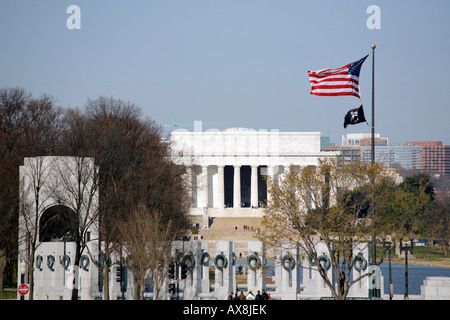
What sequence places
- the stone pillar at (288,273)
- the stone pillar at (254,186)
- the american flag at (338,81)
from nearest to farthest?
the american flag at (338,81) → the stone pillar at (288,273) → the stone pillar at (254,186)

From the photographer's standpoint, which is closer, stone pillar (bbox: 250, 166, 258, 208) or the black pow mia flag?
the black pow mia flag

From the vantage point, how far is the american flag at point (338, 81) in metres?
40.1

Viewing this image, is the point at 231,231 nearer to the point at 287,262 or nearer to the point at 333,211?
the point at 287,262

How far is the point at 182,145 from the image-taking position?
441 ft

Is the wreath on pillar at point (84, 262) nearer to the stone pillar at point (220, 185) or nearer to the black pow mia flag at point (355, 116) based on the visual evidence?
the black pow mia flag at point (355, 116)

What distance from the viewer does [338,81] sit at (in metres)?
40.3

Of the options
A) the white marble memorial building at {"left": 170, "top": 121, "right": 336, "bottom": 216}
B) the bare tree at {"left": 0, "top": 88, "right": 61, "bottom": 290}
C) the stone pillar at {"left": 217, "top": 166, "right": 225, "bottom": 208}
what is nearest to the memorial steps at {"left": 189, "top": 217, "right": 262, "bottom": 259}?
the white marble memorial building at {"left": 170, "top": 121, "right": 336, "bottom": 216}

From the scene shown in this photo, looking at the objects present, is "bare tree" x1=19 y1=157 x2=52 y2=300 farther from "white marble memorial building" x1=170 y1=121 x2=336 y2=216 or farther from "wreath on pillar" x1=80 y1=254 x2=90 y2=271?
"white marble memorial building" x1=170 y1=121 x2=336 y2=216

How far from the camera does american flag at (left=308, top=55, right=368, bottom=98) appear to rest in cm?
4009

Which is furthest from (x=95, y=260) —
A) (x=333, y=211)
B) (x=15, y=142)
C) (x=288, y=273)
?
(x=15, y=142)

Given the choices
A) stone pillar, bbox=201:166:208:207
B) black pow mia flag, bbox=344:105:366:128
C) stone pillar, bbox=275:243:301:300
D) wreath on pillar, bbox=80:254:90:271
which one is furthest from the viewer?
stone pillar, bbox=201:166:208:207

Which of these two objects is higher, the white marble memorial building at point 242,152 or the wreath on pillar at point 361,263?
the white marble memorial building at point 242,152

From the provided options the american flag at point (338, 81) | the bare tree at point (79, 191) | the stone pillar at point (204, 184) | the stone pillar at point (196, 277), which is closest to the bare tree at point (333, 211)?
the american flag at point (338, 81)
